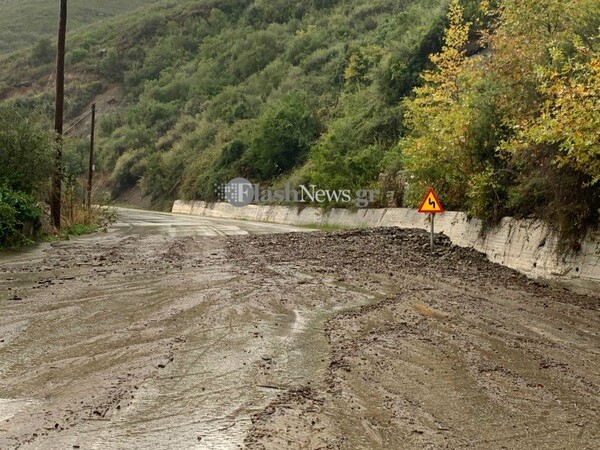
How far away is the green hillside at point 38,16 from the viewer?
12938cm

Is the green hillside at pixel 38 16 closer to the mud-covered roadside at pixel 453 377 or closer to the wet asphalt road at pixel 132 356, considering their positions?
the wet asphalt road at pixel 132 356

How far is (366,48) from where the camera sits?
50.5 metres

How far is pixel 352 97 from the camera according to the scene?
4625 cm

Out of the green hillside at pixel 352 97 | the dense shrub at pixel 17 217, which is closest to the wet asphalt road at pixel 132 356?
the dense shrub at pixel 17 217

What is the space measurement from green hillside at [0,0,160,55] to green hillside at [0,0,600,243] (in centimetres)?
2026

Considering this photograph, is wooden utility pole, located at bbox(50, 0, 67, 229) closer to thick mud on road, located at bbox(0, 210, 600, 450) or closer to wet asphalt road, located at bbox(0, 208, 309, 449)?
thick mud on road, located at bbox(0, 210, 600, 450)

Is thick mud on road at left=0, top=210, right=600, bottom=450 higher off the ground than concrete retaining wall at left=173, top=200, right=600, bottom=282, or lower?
lower

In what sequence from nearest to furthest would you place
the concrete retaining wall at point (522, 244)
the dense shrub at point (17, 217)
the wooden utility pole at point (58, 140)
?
the concrete retaining wall at point (522, 244) < the dense shrub at point (17, 217) < the wooden utility pole at point (58, 140)

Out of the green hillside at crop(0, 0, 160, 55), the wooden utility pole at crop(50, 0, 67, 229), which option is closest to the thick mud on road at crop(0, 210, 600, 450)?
the wooden utility pole at crop(50, 0, 67, 229)

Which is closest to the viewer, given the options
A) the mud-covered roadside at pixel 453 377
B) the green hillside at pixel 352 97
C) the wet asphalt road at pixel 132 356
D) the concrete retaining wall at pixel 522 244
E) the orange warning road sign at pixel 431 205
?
the wet asphalt road at pixel 132 356

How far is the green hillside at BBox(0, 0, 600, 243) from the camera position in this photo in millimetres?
14070

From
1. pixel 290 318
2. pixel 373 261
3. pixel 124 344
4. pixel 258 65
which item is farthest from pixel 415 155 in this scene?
pixel 258 65

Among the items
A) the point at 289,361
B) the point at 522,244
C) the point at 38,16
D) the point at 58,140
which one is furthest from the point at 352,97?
the point at 38,16

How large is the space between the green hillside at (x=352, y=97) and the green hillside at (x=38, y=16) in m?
20.3
